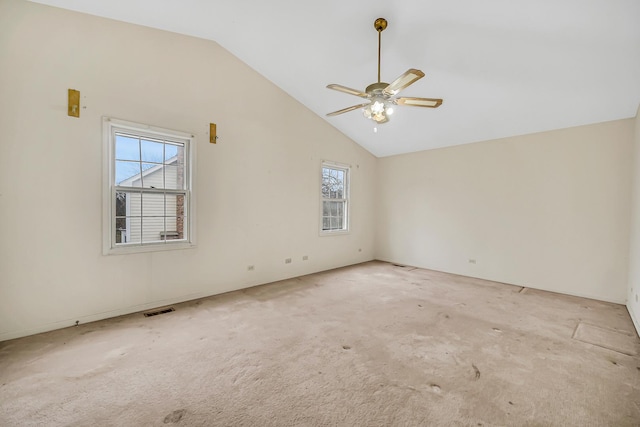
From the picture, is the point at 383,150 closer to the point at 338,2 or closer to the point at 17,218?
the point at 338,2

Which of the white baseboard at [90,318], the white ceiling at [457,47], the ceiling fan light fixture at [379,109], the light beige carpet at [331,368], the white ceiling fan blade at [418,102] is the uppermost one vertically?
the white ceiling at [457,47]

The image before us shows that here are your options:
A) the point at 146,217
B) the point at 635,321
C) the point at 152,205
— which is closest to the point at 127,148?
the point at 152,205

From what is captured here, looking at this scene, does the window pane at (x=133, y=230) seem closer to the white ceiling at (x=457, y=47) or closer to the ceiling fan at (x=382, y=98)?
the white ceiling at (x=457, y=47)

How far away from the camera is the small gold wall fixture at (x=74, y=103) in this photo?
111 inches

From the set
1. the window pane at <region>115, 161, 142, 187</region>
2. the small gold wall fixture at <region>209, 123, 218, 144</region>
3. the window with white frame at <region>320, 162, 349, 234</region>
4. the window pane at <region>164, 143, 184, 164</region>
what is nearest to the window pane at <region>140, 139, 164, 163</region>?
the window pane at <region>164, 143, 184, 164</region>

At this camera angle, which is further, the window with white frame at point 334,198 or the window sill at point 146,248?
the window with white frame at point 334,198

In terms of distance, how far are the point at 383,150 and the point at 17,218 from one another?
594 cm

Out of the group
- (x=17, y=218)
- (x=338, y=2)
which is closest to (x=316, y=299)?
(x=17, y=218)

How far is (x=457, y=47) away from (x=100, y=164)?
4.32 m

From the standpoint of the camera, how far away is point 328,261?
18.3 feet

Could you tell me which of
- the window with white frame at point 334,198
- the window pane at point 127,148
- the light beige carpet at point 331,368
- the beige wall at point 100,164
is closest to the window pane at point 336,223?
the window with white frame at point 334,198

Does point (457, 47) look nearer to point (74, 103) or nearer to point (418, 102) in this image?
point (418, 102)

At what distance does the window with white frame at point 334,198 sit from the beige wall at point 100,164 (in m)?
0.76

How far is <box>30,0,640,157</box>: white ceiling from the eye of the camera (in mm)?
2525
